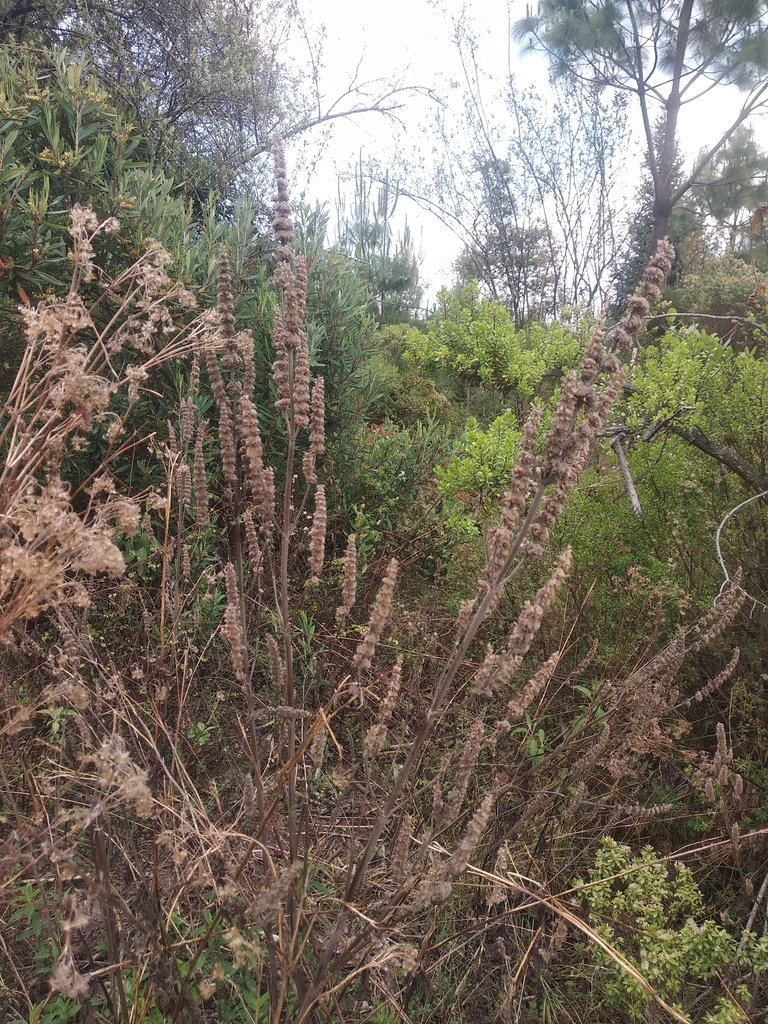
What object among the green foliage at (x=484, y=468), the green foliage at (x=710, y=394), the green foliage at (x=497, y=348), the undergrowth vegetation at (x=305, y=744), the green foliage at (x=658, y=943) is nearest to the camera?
the undergrowth vegetation at (x=305, y=744)

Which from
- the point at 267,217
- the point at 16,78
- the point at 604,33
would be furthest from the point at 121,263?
the point at 604,33

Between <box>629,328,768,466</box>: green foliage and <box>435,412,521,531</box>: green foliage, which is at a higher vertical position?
<box>629,328,768,466</box>: green foliage

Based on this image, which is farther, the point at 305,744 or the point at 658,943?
the point at 658,943

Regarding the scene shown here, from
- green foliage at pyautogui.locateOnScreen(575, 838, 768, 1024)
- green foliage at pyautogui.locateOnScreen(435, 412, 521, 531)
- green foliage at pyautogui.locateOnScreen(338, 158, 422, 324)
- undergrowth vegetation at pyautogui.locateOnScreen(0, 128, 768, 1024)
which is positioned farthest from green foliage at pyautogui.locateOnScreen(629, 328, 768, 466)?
green foliage at pyautogui.locateOnScreen(338, 158, 422, 324)

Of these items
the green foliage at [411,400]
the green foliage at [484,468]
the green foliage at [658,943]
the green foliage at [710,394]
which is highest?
the green foliage at [411,400]

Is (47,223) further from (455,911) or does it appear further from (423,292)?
(423,292)

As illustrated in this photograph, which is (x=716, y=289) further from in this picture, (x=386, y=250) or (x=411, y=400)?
(x=411, y=400)

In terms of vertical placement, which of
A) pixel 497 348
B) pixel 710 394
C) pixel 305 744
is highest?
pixel 497 348

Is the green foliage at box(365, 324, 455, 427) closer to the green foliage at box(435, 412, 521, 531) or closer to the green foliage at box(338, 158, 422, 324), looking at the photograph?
the green foliage at box(435, 412, 521, 531)

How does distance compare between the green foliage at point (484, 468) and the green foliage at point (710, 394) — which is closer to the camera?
the green foliage at point (710, 394)

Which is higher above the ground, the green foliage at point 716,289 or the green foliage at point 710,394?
the green foliage at point 716,289

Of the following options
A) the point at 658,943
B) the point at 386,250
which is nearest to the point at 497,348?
the point at 658,943

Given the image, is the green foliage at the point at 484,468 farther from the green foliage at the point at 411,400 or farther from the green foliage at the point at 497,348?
the green foliage at the point at 411,400

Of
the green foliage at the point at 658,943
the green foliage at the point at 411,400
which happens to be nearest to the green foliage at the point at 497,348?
the green foliage at the point at 411,400
